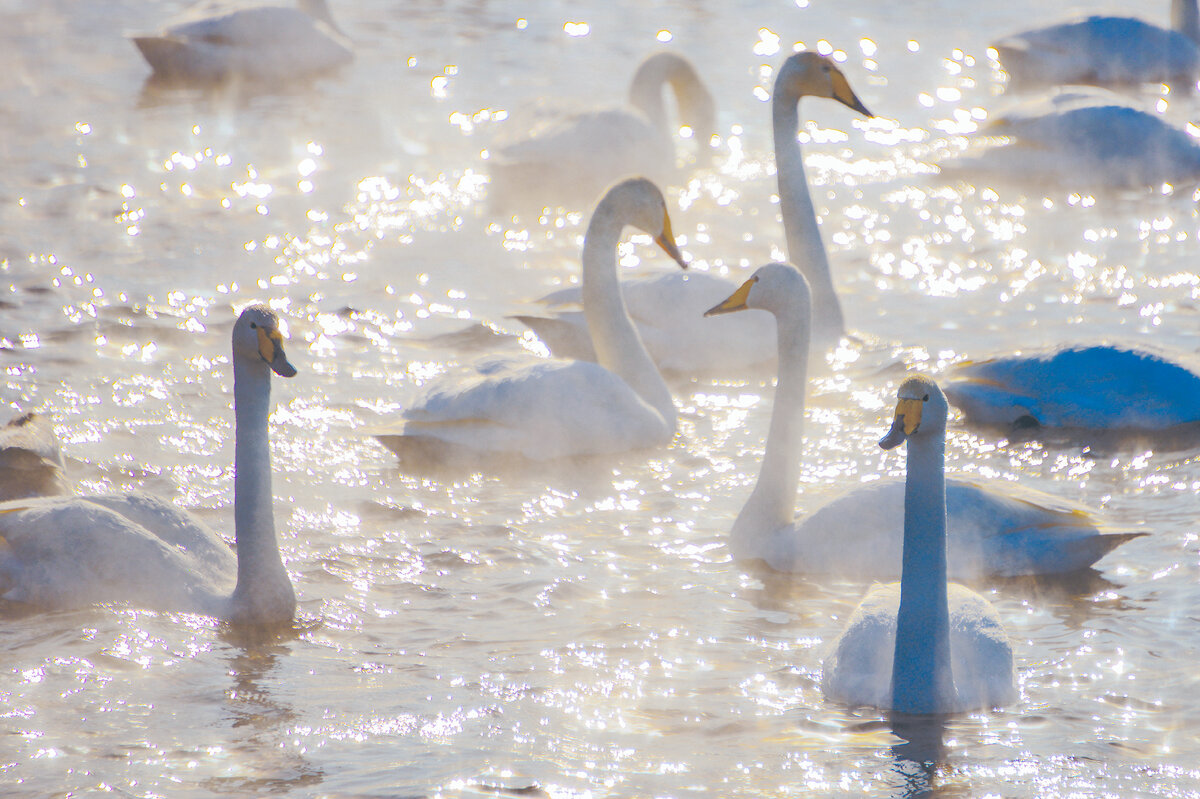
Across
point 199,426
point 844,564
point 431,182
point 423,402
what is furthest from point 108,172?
point 844,564

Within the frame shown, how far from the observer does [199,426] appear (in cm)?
702

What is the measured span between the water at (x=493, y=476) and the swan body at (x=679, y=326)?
0.20 meters

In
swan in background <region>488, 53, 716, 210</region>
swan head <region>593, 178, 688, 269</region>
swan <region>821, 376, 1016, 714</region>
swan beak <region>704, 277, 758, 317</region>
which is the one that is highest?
swan in background <region>488, 53, 716, 210</region>

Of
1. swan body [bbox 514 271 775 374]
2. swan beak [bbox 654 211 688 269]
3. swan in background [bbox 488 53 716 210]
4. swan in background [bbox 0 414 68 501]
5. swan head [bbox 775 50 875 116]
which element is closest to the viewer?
swan in background [bbox 0 414 68 501]

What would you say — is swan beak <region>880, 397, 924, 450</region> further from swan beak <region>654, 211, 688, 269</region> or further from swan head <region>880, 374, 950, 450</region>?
swan beak <region>654, 211, 688, 269</region>

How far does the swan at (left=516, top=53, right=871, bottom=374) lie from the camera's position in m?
8.06

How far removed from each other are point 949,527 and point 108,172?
7860 mm

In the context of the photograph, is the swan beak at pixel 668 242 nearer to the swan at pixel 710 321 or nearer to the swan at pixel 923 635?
the swan at pixel 710 321

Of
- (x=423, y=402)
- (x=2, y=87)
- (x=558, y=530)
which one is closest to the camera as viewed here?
(x=558, y=530)

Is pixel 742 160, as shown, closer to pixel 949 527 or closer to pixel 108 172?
pixel 108 172

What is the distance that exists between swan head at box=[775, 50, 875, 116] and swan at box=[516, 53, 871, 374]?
338 millimetres

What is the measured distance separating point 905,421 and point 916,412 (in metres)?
0.04

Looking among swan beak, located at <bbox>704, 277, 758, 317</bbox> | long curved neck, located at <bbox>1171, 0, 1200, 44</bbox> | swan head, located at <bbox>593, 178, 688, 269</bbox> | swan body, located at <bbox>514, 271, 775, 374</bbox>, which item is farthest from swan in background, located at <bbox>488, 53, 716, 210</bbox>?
long curved neck, located at <bbox>1171, 0, 1200, 44</bbox>

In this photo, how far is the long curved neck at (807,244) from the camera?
8211 millimetres
